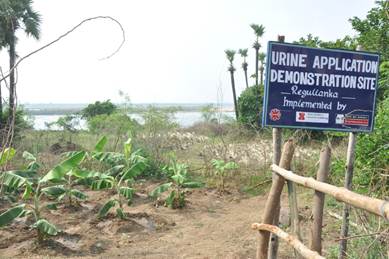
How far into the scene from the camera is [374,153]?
5871 mm

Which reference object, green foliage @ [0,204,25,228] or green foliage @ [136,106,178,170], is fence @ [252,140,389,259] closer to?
green foliage @ [0,204,25,228]

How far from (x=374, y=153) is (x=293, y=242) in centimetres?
295

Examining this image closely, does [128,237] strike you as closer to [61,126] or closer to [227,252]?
[227,252]

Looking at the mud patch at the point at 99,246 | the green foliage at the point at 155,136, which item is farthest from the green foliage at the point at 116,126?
the mud patch at the point at 99,246

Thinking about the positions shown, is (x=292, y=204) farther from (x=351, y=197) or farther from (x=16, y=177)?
(x=16, y=177)

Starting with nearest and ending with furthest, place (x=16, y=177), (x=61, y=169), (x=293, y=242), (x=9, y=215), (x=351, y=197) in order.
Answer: (x=351, y=197)
(x=293, y=242)
(x=9, y=215)
(x=61, y=169)
(x=16, y=177)

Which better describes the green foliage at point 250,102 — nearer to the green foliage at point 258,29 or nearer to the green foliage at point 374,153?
the green foliage at point 258,29

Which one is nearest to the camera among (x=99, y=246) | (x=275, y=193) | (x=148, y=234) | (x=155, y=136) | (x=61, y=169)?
(x=275, y=193)

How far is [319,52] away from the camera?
4.01 metres

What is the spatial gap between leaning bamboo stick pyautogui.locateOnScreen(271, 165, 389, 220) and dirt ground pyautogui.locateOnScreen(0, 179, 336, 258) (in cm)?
258

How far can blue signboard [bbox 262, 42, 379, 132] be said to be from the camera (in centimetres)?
393

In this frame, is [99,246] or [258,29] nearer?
[99,246]

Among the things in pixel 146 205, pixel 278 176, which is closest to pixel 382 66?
pixel 278 176

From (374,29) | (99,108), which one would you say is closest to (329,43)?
(374,29)
